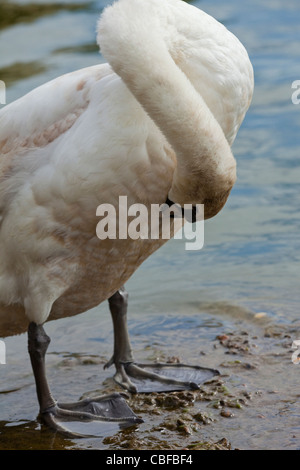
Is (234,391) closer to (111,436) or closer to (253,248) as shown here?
(111,436)

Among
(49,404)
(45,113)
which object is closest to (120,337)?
(49,404)

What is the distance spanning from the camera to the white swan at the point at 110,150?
360 centimetres

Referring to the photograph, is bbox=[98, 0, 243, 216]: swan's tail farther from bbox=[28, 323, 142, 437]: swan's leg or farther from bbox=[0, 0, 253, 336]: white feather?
bbox=[28, 323, 142, 437]: swan's leg

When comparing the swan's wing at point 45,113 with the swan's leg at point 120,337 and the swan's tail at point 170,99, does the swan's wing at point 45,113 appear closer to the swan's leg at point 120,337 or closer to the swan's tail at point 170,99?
the swan's tail at point 170,99

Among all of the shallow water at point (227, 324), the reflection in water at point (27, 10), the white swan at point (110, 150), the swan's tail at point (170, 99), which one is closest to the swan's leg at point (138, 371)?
the shallow water at point (227, 324)

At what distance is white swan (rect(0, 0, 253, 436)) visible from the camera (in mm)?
3600

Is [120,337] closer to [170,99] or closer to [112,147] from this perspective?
[112,147]

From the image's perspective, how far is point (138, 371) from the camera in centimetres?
527

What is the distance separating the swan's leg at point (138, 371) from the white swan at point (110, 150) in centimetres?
49

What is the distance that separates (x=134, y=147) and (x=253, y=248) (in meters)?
3.15

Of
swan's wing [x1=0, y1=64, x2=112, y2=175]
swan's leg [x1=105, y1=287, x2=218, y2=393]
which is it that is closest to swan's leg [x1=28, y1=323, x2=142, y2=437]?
swan's leg [x1=105, y1=287, x2=218, y2=393]

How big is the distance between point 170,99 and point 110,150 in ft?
1.95

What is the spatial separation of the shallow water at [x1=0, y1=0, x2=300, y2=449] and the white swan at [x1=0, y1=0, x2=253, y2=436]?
0.46 metres

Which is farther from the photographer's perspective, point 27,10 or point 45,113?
point 27,10
